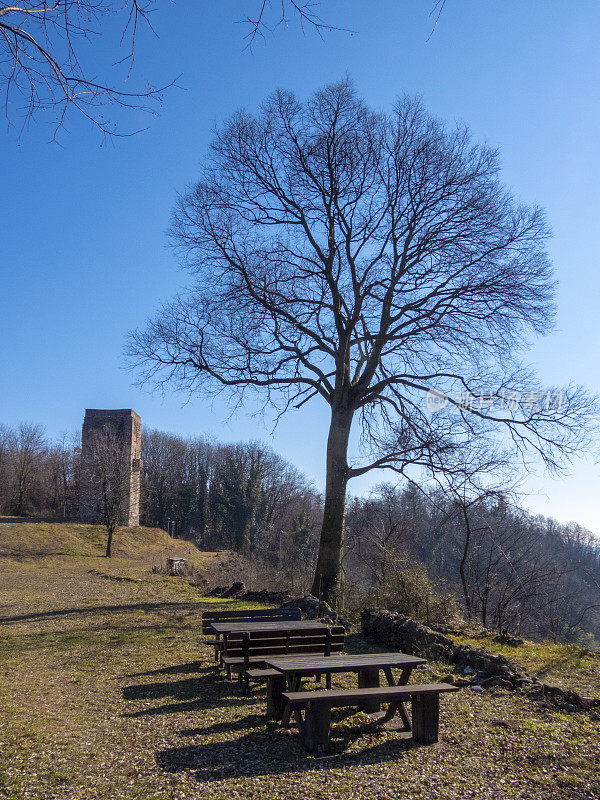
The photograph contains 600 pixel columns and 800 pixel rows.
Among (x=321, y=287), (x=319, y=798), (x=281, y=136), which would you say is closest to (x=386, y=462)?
(x=321, y=287)

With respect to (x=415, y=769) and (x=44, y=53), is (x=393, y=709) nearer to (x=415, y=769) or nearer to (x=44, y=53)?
(x=415, y=769)

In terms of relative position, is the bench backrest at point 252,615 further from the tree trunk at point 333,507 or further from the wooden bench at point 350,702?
the tree trunk at point 333,507

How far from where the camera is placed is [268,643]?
675 centimetres

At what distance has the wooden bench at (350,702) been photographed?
4723mm

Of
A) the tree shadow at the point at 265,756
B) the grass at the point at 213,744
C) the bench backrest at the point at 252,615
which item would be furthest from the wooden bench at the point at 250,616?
the tree shadow at the point at 265,756

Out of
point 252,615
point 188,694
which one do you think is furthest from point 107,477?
point 188,694

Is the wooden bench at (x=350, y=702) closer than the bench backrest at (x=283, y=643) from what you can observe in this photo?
Yes

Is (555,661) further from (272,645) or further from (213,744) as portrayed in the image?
(213,744)

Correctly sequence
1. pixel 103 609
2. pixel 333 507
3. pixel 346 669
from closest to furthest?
pixel 346 669
pixel 103 609
pixel 333 507

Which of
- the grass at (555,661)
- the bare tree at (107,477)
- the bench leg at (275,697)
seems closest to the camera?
the bench leg at (275,697)

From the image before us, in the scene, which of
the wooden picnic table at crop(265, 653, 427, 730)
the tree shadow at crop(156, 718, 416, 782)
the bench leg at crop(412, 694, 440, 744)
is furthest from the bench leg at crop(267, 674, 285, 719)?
the bench leg at crop(412, 694, 440, 744)

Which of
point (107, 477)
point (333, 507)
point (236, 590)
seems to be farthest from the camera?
point (107, 477)

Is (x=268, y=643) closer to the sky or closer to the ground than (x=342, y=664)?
closer to the ground

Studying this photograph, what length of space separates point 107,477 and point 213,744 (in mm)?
27422
